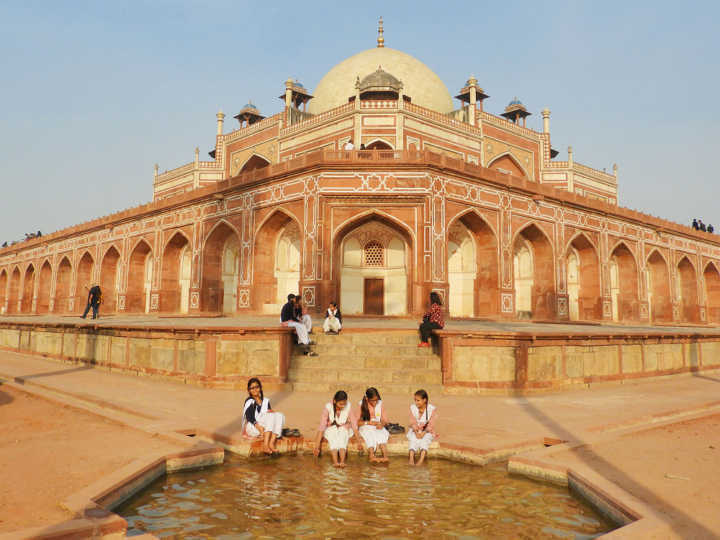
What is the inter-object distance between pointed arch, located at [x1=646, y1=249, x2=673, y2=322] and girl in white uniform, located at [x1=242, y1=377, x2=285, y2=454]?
25958mm

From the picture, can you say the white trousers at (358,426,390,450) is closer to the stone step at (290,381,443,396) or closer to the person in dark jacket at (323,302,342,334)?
the stone step at (290,381,443,396)

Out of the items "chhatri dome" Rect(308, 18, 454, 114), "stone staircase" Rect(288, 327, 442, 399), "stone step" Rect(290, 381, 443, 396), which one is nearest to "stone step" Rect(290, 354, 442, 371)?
"stone staircase" Rect(288, 327, 442, 399)

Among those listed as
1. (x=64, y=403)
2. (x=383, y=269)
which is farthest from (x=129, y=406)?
(x=383, y=269)

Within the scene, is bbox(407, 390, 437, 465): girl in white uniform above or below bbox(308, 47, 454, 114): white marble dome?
below

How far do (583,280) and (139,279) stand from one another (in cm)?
2110

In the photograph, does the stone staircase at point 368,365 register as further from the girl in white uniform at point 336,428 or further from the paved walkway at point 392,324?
the girl in white uniform at point 336,428

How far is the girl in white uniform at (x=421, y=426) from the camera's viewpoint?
14.6 ft

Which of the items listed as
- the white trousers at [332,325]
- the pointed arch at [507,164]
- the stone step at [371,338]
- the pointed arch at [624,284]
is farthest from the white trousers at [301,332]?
the pointed arch at [624,284]

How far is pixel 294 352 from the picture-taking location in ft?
29.9

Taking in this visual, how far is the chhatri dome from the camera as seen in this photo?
85.5ft

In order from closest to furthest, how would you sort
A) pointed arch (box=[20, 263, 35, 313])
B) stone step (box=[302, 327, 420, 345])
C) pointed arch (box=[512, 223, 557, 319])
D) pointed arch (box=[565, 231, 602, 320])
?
stone step (box=[302, 327, 420, 345]), pointed arch (box=[512, 223, 557, 319]), pointed arch (box=[565, 231, 602, 320]), pointed arch (box=[20, 263, 35, 313])

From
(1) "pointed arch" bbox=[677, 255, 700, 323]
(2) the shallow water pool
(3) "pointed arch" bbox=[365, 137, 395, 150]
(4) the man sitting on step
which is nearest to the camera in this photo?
(2) the shallow water pool

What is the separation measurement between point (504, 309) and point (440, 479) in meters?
14.8

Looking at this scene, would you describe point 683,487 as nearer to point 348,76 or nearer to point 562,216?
point 562,216
